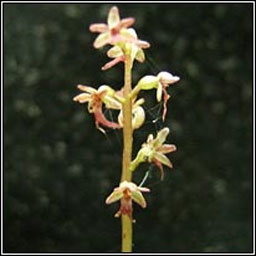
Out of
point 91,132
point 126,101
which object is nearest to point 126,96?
point 126,101

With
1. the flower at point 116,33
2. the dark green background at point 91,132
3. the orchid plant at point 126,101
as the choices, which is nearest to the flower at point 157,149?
the orchid plant at point 126,101

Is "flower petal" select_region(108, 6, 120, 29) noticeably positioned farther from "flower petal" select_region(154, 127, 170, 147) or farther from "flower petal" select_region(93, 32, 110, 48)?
"flower petal" select_region(154, 127, 170, 147)

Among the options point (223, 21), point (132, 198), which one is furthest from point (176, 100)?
point (132, 198)

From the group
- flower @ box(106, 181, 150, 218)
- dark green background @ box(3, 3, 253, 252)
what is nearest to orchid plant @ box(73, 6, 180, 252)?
flower @ box(106, 181, 150, 218)

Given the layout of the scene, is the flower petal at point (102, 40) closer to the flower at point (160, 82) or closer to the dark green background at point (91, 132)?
the flower at point (160, 82)

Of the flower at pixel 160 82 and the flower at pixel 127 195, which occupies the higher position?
the flower at pixel 160 82

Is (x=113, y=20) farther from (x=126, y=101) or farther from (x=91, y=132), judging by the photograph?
(x=91, y=132)

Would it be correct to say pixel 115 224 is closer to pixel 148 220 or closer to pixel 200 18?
pixel 148 220

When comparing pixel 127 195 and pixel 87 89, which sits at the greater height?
pixel 87 89
